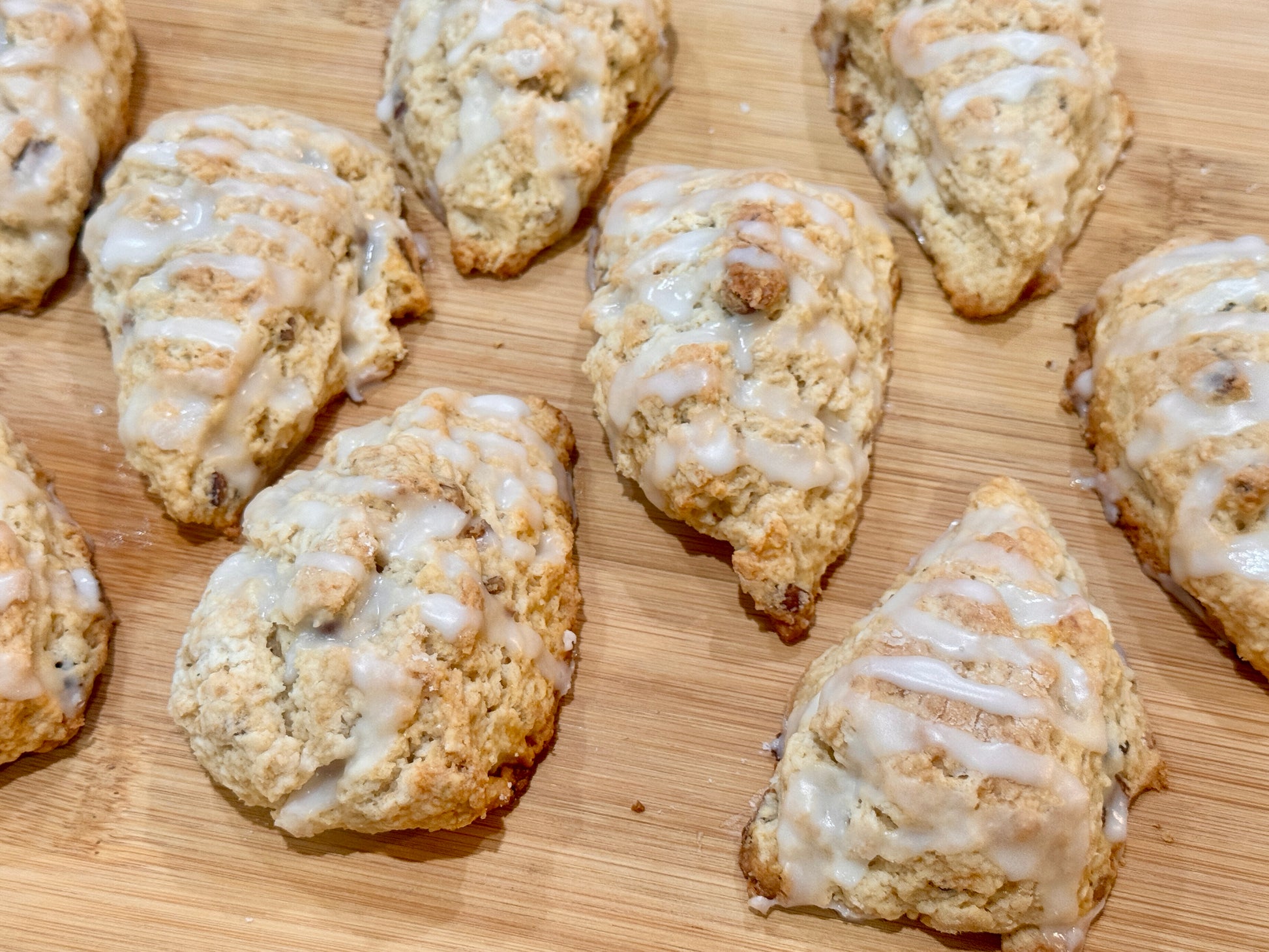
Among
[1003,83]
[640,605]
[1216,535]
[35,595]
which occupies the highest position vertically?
[1003,83]

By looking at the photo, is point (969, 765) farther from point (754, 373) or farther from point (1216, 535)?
point (754, 373)

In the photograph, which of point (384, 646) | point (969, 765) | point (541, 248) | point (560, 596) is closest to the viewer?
point (969, 765)

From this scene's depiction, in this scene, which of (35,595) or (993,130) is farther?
(993,130)

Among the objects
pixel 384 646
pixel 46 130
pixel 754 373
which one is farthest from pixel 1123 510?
pixel 46 130

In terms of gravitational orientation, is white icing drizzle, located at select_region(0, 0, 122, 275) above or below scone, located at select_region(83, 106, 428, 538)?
above

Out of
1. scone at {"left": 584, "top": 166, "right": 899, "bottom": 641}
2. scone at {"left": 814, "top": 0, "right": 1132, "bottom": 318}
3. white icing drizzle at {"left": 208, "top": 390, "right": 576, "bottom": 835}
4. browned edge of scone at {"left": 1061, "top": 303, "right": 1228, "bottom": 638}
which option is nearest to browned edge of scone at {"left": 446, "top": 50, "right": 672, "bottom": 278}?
scone at {"left": 584, "top": 166, "right": 899, "bottom": 641}

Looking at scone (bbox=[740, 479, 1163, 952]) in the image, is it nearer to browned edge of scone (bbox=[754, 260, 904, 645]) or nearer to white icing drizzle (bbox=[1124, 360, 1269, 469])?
browned edge of scone (bbox=[754, 260, 904, 645])

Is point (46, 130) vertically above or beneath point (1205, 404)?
above
